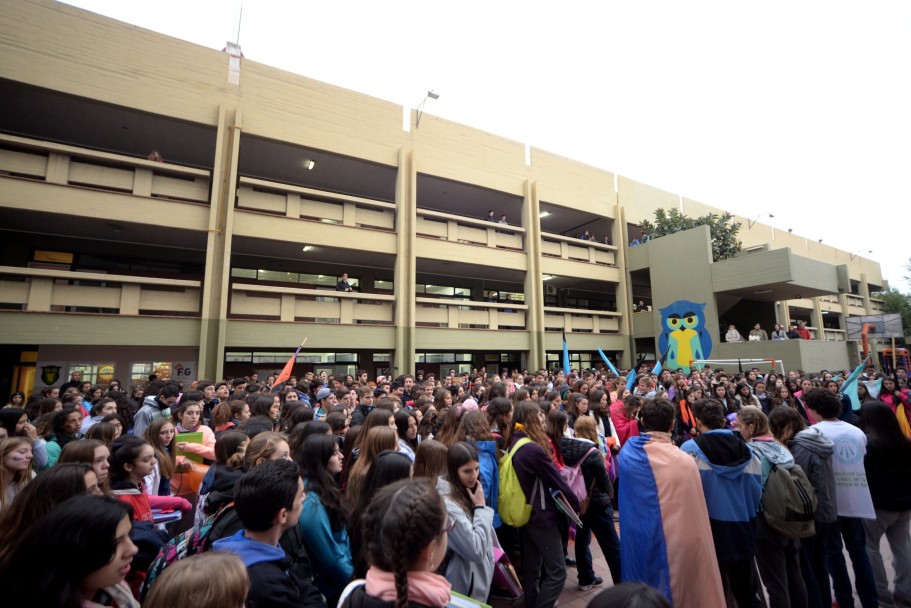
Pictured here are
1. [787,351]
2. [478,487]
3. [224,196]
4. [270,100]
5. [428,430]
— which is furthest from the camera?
[787,351]

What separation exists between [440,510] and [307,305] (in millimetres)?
15246

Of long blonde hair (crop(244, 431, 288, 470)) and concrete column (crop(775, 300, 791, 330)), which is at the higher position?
concrete column (crop(775, 300, 791, 330))

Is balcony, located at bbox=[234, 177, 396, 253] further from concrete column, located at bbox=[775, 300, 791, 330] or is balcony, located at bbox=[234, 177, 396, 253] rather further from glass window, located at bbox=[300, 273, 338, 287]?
concrete column, located at bbox=[775, 300, 791, 330]

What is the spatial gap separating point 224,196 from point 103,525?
1526 centimetres

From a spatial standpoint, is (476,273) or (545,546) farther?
(476,273)

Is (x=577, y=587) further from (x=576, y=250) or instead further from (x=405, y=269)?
(x=576, y=250)

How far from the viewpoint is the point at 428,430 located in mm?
5926

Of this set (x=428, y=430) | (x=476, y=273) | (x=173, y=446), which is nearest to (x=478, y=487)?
(x=428, y=430)

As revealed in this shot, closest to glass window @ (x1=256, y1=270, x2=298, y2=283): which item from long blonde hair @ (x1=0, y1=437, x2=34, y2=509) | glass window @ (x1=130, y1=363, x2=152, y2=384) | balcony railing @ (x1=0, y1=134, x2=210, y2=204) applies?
balcony railing @ (x1=0, y1=134, x2=210, y2=204)

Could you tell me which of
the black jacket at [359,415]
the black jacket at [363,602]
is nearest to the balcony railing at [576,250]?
the black jacket at [359,415]

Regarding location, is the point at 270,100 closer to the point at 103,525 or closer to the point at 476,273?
the point at 476,273

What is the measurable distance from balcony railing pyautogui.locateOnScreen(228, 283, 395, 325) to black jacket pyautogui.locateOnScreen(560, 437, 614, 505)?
13335 millimetres

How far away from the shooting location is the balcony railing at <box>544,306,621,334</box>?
70.1ft

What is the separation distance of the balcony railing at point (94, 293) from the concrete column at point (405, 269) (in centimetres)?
714
